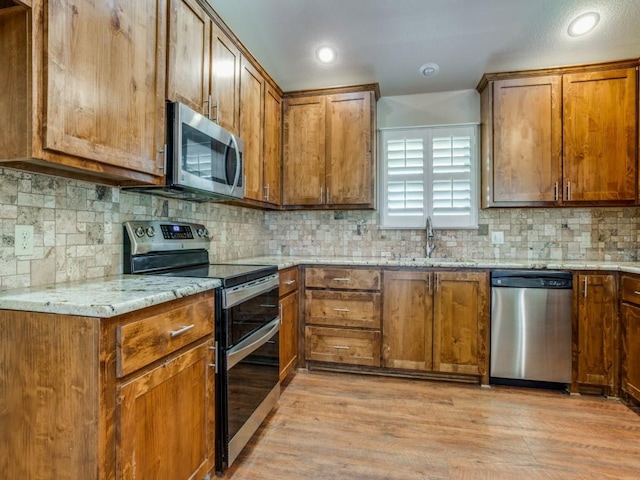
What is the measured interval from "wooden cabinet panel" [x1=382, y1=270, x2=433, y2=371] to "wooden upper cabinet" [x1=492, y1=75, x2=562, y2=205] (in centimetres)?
97

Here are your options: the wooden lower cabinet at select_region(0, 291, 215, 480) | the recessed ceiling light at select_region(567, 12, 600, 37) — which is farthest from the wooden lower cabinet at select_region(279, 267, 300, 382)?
the recessed ceiling light at select_region(567, 12, 600, 37)

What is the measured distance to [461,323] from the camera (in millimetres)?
2666

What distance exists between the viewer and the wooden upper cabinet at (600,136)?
2.68 meters

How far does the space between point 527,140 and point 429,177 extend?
0.81 metres

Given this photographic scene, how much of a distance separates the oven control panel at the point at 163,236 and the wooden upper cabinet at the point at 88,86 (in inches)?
11.2

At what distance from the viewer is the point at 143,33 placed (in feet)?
5.01

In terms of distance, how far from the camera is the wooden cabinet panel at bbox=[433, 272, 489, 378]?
2.63m

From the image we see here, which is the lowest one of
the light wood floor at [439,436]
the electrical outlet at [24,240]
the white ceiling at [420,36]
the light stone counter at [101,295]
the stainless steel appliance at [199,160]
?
the light wood floor at [439,436]

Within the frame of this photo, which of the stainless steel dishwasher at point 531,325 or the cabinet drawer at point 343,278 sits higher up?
the cabinet drawer at point 343,278

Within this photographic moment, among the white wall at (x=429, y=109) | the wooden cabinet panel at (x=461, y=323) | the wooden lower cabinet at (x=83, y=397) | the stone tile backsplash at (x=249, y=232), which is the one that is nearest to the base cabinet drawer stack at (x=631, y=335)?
the stone tile backsplash at (x=249, y=232)

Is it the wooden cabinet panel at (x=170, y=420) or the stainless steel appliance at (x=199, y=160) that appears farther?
the stainless steel appliance at (x=199, y=160)

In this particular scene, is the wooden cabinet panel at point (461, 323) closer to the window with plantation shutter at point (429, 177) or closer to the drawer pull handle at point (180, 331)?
the window with plantation shutter at point (429, 177)

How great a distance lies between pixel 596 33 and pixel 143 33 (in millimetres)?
2706

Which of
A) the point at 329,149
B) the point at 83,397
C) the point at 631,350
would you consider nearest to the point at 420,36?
the point at 329,149
